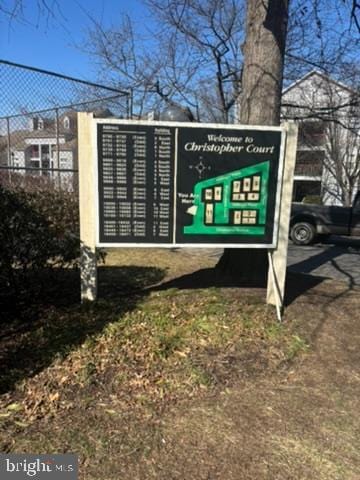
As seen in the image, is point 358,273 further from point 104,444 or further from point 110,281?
point 104,444

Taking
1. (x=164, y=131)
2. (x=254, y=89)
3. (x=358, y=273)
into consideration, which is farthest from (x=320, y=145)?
(x=164, y=131)

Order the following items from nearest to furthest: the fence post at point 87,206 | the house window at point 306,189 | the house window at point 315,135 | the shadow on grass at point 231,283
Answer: the fence post at point 87,206, the shadow on grass at point 231,283, the house window at point 315,135, the house window at point 306,189

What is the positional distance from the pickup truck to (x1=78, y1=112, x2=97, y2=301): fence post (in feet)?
28.4

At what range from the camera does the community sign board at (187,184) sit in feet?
13.8

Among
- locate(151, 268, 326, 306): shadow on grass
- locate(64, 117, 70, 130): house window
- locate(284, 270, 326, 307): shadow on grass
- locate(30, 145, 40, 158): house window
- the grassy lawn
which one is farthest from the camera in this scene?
locate(30, 145, 40, 158): house window

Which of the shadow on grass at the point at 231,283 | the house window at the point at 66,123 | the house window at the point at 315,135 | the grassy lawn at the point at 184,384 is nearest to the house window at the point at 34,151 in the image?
the house window at the point at 66,123

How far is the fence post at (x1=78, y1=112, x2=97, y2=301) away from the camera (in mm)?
4125

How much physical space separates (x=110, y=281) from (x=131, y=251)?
248cm

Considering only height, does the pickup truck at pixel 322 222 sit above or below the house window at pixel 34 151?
below

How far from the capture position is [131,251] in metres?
8.13

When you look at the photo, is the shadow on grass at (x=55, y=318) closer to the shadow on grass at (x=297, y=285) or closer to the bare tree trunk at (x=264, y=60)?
the shadow on grass at (x=297, y=285)

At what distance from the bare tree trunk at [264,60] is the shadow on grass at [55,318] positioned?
8.65 feet

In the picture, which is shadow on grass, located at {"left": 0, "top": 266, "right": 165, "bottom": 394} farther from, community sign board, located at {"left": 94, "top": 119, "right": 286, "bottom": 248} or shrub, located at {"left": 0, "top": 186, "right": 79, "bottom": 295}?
community sign board, located at {"left": 94, "top": 119, "right": 286, "bottom": 248}

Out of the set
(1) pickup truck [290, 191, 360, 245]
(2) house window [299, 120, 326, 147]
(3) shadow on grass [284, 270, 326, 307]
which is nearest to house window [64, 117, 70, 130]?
(3) shadow on grass [284, 270, 326, 307]
